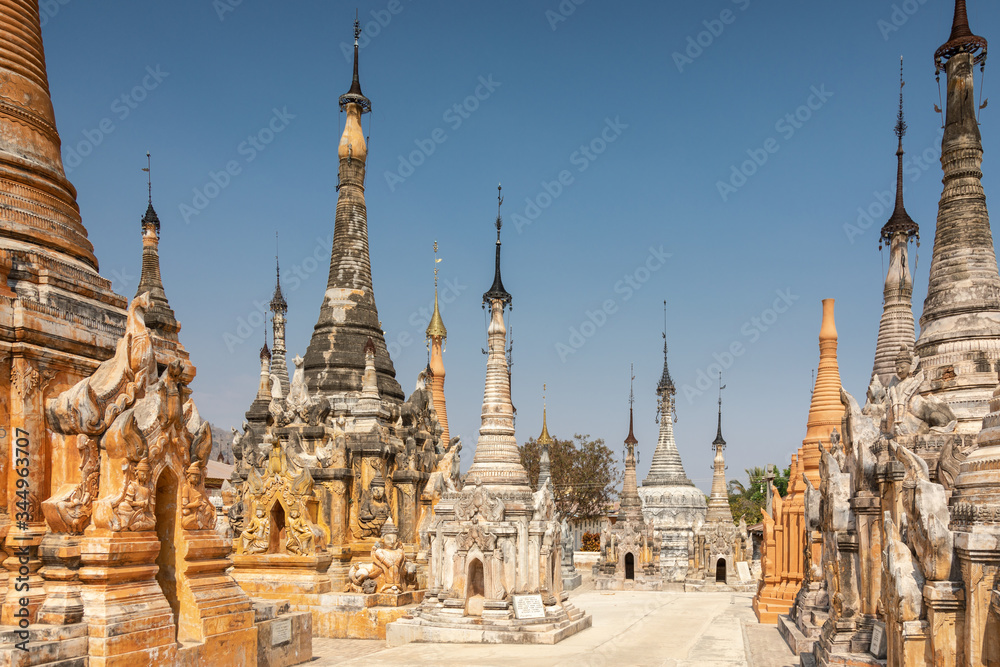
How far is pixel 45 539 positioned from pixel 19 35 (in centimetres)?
619

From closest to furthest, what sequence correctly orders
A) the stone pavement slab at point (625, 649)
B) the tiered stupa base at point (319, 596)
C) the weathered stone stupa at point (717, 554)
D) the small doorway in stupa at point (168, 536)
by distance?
the small doorway in stupa at point (168, 536)
the stone pavement slab at point (625, 649)
the tiered stupa base at point (319, 596)
the weathered stone stupa at point (717, 554)

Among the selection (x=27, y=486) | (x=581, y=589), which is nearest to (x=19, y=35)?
(x=27, y=486)

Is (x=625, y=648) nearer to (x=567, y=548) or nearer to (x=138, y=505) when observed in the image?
(x=138, y=505)

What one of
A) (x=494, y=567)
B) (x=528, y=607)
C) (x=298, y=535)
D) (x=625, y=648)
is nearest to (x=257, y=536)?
(x=298, y=535)

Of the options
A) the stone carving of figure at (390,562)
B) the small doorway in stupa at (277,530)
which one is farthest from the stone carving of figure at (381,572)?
the small doorway in stupa at (277,530)

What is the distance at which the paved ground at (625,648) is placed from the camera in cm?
1489

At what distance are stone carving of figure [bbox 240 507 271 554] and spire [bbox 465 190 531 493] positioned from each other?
15.5 ft

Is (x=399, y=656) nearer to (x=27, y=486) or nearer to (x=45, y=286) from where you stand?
(x=27, y=486)

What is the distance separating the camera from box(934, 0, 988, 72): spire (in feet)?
46.8

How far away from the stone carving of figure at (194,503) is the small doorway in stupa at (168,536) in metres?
0.11

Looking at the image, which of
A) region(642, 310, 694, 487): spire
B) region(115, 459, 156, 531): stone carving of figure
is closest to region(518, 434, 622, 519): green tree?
region(642, 310, 694, 487): spire

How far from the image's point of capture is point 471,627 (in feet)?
56.3

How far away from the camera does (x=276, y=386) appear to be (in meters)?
24.8

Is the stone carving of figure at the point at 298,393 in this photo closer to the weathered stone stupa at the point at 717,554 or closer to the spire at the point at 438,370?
the spire at the point at 438,370
